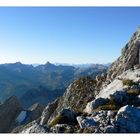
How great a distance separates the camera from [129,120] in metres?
27.0

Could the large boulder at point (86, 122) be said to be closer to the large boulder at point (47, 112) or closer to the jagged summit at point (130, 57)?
the jagged summit at point (130, 57)

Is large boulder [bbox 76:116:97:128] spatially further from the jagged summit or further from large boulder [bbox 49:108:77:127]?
the jagged summit

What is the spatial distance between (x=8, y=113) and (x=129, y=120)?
123494 millimetres

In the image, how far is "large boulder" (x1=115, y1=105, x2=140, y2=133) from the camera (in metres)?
26.2

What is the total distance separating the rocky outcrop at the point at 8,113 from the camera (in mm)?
141875

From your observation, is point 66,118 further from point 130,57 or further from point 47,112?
point 47,112

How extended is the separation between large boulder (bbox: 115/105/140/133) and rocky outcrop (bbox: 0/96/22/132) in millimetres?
116816

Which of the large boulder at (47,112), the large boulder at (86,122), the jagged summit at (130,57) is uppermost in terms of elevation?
the jagged summit at (130,57)

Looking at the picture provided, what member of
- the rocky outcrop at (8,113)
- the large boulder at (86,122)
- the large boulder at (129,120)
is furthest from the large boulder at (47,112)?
the large boulder at (129,120)

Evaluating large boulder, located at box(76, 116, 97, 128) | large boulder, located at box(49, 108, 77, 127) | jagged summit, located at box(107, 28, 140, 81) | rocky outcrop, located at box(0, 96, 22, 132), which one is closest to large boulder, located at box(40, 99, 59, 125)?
jagged summit, located at box(107, 28, 140, 81)

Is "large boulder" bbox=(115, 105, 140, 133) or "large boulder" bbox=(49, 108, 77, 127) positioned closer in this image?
"large boulder" bbox=(115, 105, 140, 133)

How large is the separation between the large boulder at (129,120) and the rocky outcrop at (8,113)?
11682 centimetres

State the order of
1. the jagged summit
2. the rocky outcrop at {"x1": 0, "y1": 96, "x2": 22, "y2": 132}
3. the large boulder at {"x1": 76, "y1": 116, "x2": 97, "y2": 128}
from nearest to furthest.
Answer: the large boulder at {"x1": 76, "y1": 116, "x2": 97, "y2": 128}
the jagged summit
the rocky outcrop at {"x1": 0, "y1": 96, "x2": 22, "y2": 132}
